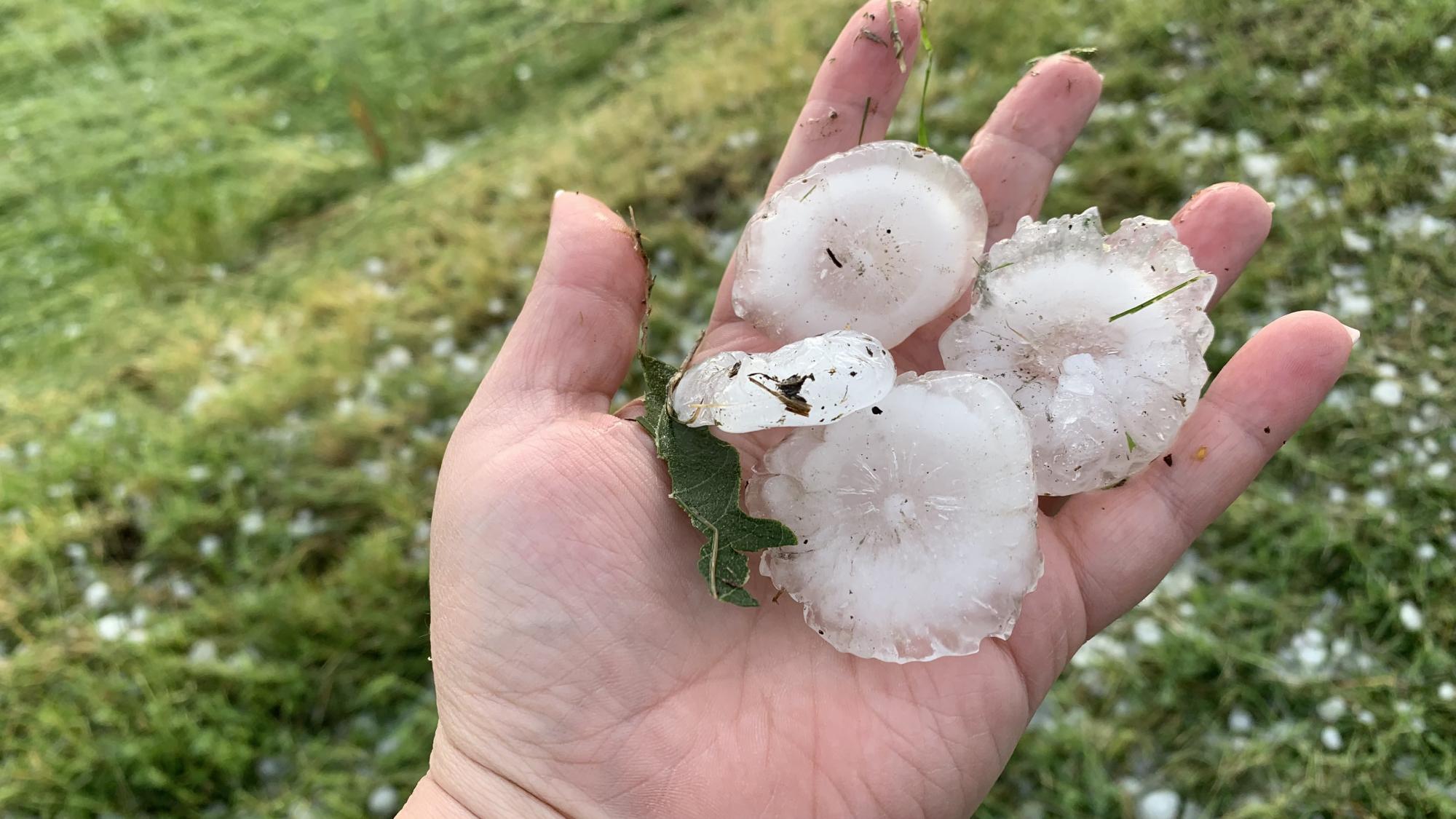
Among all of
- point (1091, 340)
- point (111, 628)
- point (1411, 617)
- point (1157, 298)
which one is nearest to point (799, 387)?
point (1091, 340)

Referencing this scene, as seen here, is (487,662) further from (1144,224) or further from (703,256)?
(703,256)

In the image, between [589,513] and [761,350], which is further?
[761,350]

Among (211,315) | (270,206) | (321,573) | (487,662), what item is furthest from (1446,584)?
(270,206)

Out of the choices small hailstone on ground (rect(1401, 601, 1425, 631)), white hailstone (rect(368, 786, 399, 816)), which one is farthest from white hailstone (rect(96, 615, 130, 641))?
small hailstone on ground (rect(1401, 601, 1425, 631))

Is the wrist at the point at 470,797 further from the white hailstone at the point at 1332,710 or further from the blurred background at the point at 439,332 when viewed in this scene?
the white hailstone at the point at 1332,710

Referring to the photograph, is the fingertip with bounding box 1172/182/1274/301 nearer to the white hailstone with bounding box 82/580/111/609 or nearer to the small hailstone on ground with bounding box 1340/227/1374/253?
the small hailstone on ground with bounding box 1340/227/1374/253

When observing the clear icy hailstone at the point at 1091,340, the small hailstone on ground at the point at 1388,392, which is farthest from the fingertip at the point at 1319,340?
the small hailstone on ground at the point at 1388,392
